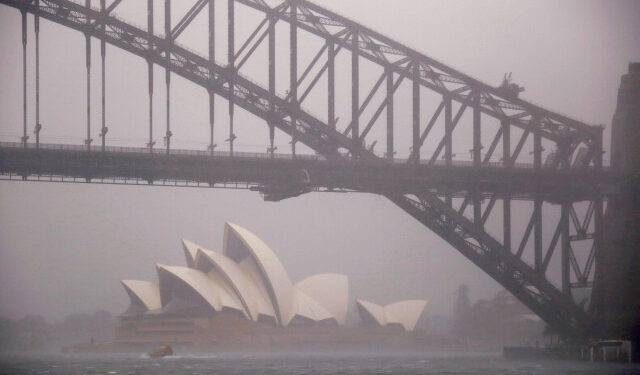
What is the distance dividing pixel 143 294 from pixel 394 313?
153ft

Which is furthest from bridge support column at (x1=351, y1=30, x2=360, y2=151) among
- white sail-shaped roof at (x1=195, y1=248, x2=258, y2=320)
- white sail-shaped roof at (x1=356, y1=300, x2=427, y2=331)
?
white sail-shaped roof at (x1=356, y1=300, x2=427, y2=331)

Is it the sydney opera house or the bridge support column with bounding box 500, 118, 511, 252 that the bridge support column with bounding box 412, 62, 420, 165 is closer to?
the bridge support column with bounding box 500, 118, 511, 252

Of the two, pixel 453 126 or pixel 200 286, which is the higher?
pixel 453 126

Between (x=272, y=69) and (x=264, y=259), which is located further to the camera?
(x=264, y=259)

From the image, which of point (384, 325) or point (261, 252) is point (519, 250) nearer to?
point (261, 252)

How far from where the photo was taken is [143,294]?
166 meters

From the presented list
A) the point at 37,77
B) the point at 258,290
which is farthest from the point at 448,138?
the point at 258,290

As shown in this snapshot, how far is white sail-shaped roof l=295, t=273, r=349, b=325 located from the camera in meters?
182

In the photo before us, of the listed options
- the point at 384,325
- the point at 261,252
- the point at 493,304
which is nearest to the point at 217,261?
the point at 261,252

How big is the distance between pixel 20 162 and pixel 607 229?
4169 cm

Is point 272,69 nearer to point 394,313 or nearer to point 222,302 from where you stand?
point 222,302

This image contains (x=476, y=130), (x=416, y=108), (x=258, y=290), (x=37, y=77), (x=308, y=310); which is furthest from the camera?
(x=308, y=310)

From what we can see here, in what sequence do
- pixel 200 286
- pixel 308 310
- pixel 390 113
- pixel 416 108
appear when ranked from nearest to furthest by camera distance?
pixel 390 113, pixel 416 108, pixel 200 286, pixel 308 310

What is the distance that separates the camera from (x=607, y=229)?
85.9 meters
